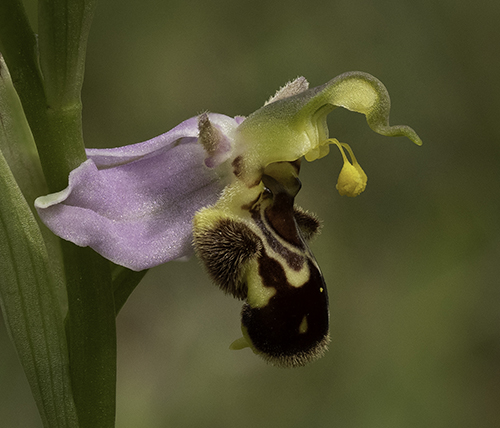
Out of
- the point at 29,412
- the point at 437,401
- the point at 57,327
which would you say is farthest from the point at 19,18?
the point at 437,401

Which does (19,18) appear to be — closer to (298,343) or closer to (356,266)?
(298,343)

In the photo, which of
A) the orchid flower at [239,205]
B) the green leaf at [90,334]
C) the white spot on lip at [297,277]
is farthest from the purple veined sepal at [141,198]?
the white spot on lip at [297,277]

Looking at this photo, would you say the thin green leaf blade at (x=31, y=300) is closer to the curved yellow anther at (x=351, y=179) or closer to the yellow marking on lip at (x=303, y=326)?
the yellow marking on lip at (x=303, y=326)

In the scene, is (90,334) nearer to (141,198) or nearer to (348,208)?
(141,198)

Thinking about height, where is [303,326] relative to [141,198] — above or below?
below

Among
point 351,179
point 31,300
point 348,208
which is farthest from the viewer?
point 348,208

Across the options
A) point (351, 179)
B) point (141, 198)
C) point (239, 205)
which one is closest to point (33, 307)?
point (141, 198)

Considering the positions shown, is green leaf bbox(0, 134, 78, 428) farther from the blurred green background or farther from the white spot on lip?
the blurred green background
